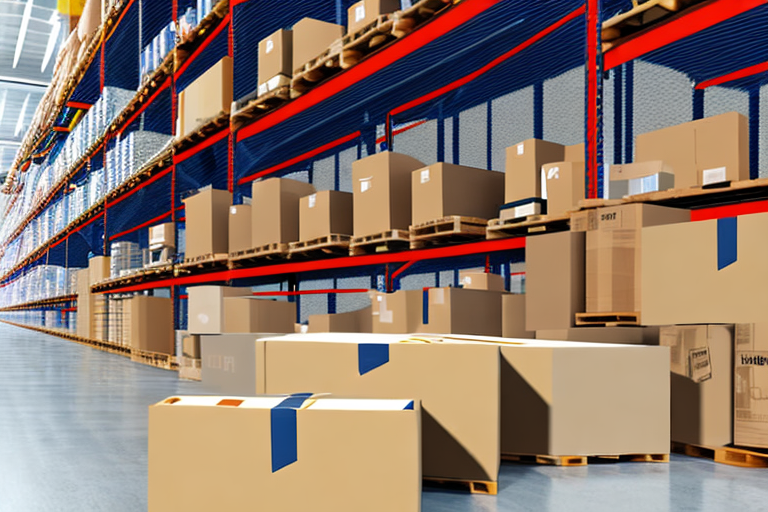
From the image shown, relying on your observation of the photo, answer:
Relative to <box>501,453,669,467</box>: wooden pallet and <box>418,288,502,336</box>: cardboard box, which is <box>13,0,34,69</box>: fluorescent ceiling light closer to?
<box>418,288,502,336</box>: cardboard box

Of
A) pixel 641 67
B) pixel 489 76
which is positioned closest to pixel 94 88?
pixel 489 76

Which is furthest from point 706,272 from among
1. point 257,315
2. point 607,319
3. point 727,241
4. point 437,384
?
point 257,315

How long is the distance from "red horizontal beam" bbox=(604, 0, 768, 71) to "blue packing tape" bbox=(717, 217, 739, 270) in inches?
38.3

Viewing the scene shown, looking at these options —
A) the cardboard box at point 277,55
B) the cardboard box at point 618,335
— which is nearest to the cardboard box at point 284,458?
the cardboard box at point 618,335

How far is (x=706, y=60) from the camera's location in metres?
4.64

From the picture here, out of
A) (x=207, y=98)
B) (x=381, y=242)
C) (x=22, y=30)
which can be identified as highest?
(x=22, y=30)

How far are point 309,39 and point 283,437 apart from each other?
4.11 metres

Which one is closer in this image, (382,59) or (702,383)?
(702,383)

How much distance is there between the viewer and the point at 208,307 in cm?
512

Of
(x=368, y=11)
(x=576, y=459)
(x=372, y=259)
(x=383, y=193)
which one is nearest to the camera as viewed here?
(x=576, y=459)

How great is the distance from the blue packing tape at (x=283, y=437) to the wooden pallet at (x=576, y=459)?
1.03 m

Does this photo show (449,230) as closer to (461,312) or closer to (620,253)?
(461,312)

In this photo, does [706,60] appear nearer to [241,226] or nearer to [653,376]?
[653,376]

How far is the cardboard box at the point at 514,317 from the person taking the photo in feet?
11.4
